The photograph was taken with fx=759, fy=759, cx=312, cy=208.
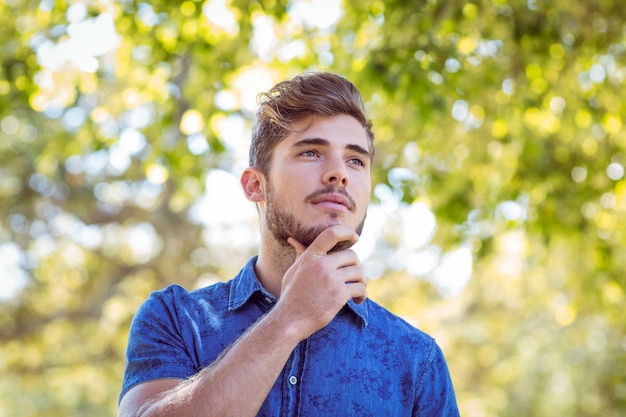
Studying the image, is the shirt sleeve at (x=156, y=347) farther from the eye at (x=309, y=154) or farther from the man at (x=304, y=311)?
the eye at (x=309, y=154)

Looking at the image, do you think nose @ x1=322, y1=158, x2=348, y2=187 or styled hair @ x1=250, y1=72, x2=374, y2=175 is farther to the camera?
styled hair @ x1=250, y1=72, x2=374, y2=175

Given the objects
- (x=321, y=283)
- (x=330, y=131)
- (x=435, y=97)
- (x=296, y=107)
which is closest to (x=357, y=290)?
(x=321, y=283)

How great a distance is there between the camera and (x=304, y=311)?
73.0 inches

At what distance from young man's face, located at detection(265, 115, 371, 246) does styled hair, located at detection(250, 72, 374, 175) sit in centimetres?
3

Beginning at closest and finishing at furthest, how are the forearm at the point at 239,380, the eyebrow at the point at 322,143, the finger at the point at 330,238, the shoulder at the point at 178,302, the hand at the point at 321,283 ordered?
the forearm at the point at 239,380 → the hand at the point at 321,283 → the finger at the point at 330,238 → the shoulder at the point at 178,302 → the eyebrow at the point at 322,143

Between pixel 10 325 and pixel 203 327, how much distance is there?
39.4ft

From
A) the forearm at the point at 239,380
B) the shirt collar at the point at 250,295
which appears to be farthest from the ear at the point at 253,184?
the forearm at the point at 239,380

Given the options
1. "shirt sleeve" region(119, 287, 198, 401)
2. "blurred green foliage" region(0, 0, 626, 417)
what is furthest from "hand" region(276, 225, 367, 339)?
"blurred green foliage" region(0, 0, 626, 417)

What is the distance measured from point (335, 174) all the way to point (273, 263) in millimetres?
358

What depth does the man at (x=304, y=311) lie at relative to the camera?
6.21 ft

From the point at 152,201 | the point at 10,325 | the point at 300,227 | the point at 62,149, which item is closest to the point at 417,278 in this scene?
the point at 152,201

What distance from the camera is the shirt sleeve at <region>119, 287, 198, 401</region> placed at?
2.02 meters

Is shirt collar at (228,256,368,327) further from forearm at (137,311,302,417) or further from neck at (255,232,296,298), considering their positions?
forearm at (137,311,302,417)

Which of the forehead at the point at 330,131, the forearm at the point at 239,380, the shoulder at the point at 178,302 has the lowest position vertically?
the forearm at the point at 239,380
